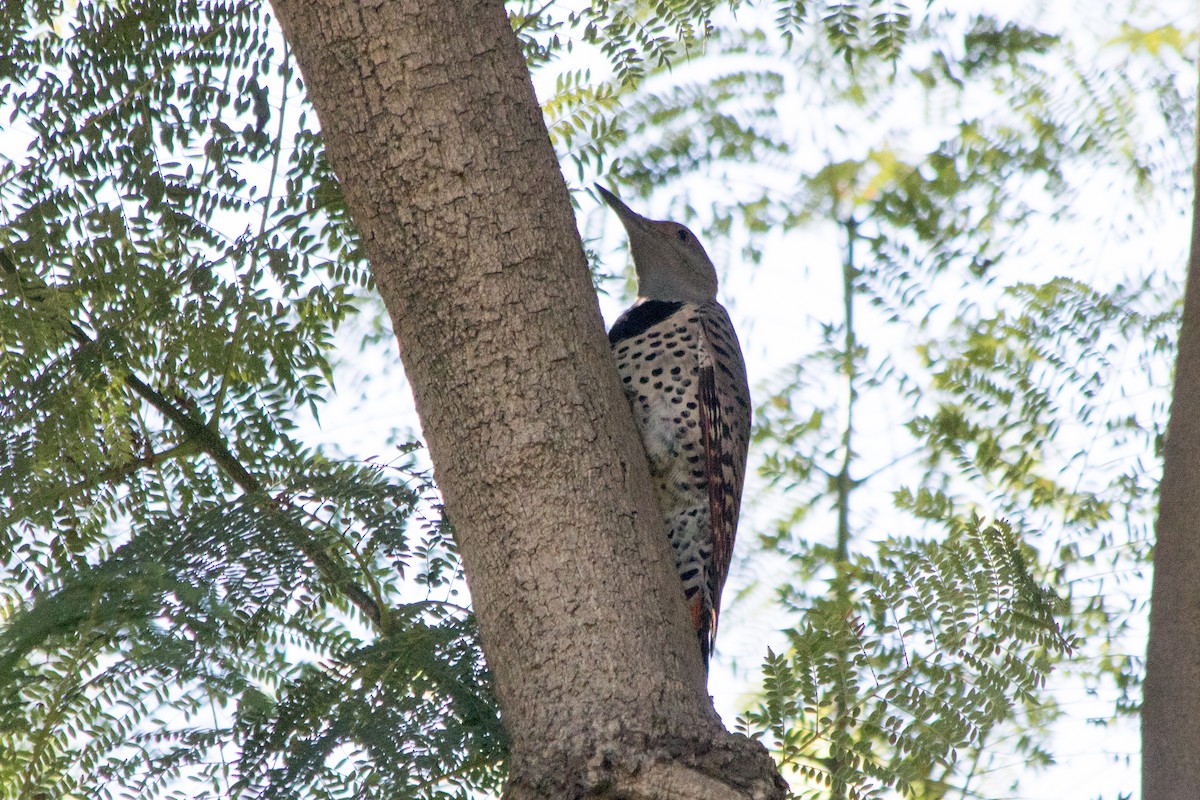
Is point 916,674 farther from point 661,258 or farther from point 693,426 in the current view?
point 661,258

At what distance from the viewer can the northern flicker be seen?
418cm

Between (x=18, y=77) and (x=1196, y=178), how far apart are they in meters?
3.16

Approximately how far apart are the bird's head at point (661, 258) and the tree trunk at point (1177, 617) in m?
2.51

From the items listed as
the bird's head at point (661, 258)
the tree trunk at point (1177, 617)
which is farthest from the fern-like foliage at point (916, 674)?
the bird's head at point (661, 258)

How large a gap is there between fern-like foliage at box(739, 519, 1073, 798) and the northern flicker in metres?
0.88

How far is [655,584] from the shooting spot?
7.89ft

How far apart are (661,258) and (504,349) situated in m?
2.80

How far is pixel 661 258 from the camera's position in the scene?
5250 millimetres

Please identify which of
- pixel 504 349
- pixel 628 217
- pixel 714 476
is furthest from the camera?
pixel 628 217

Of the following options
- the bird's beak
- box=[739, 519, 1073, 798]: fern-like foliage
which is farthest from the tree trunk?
the bird's beak

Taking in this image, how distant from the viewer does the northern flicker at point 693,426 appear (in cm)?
418

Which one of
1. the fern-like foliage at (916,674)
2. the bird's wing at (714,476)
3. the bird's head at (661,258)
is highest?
the bird's head at (661,258)

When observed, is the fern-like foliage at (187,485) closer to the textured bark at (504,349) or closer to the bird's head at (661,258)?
the textured bark at (504,349)

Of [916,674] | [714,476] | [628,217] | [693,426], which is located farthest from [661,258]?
[916,674]
